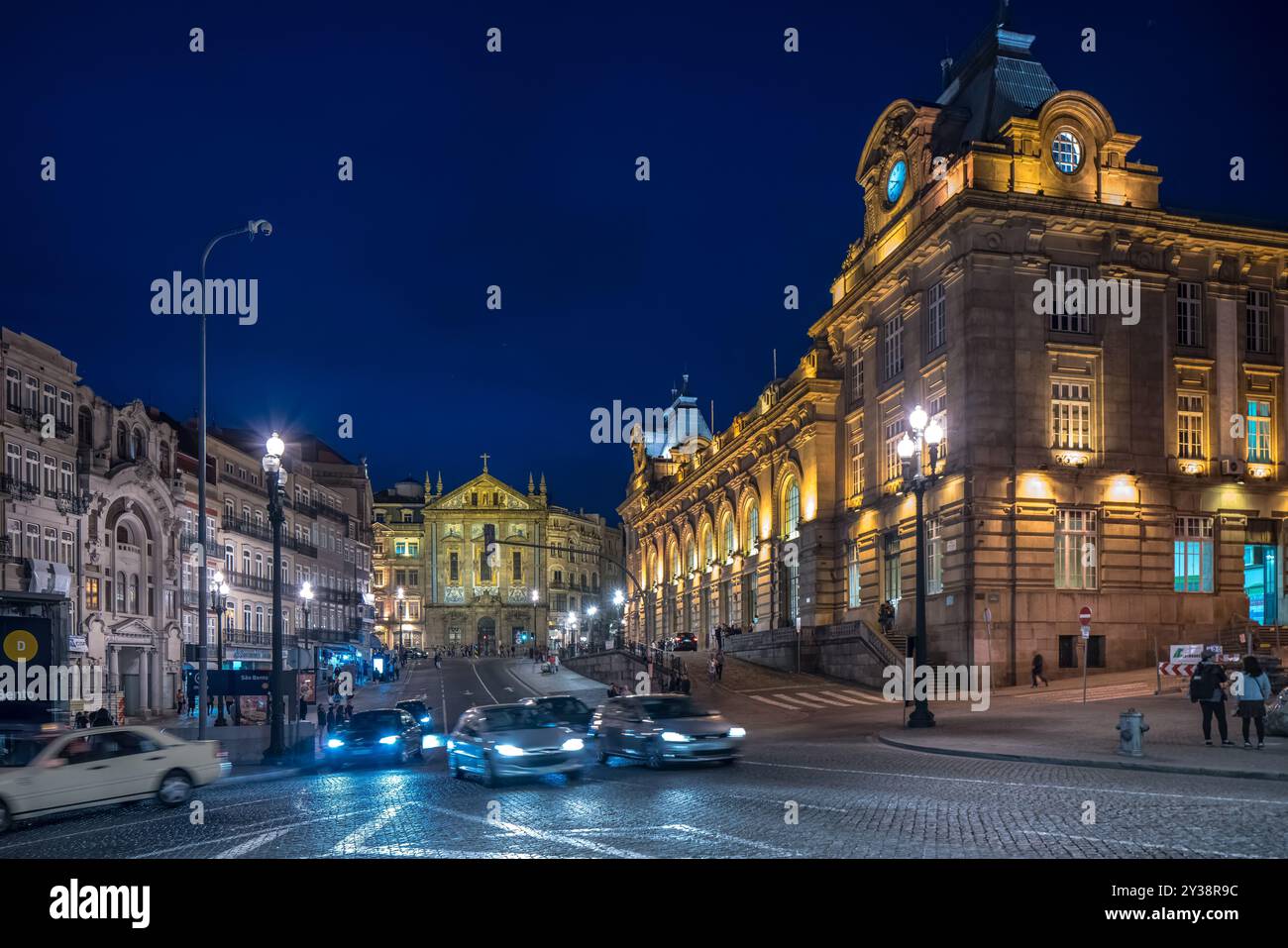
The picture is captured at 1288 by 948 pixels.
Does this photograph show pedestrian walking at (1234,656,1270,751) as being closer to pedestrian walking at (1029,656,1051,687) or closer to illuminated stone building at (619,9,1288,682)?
pedestrian walking at (1029,656,1051,687)

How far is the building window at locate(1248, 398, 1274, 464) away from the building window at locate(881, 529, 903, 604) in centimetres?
1379

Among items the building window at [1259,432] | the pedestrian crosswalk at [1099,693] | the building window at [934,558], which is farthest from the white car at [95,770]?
the building window at [1259,432]

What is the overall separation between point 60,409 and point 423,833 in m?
37.0

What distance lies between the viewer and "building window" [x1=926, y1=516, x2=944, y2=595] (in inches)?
1767

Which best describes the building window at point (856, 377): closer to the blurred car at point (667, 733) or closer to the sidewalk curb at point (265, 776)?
the blurred car at point (667, 733)

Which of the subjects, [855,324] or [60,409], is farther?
[855,324]

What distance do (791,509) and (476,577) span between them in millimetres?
81314

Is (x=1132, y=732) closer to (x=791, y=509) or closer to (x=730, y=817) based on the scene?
(x=730, y=817)

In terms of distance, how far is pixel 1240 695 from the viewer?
21844 millimetres

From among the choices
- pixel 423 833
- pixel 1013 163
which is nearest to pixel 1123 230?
pixel 1013 163

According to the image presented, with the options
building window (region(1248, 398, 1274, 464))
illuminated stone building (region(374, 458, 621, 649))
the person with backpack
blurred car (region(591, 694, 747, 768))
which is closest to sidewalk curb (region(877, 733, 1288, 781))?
the person with backpack

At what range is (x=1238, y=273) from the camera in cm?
4669

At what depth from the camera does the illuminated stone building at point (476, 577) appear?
139125 millimetres
